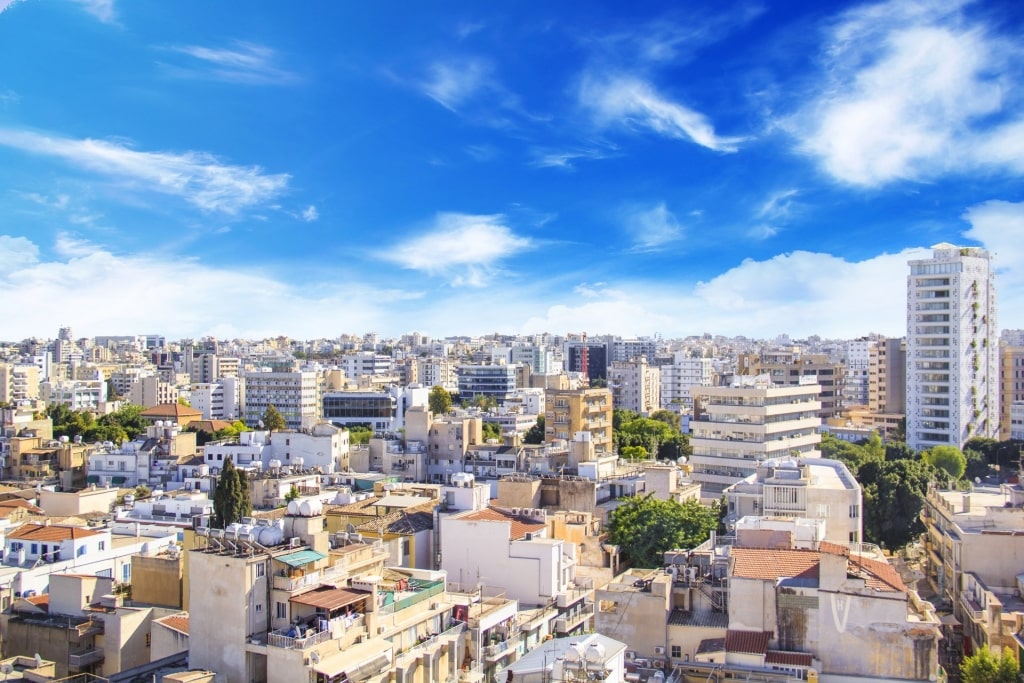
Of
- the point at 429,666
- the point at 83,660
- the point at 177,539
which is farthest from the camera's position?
the point at 177,539

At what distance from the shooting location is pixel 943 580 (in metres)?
22.2

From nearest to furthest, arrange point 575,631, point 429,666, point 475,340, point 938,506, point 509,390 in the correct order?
point 429,666
point 575,631
point 938,506
point 509,390
point 475,340

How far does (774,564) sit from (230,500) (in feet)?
43.6

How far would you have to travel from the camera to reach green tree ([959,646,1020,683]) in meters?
14.4

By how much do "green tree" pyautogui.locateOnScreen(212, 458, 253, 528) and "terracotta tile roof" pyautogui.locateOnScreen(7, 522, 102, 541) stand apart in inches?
108

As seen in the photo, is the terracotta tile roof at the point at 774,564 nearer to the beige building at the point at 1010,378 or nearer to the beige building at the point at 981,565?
the beige building at the point at 981,565

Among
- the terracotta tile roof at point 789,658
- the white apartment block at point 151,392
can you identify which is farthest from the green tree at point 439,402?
the terracotta tile roof at point 789,658

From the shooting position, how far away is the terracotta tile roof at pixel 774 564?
14234 mm

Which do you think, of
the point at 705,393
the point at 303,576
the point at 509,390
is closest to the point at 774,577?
the point at 303,576

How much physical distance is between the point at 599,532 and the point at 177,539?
419 inches

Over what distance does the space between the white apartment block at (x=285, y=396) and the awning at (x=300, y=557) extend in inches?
1978

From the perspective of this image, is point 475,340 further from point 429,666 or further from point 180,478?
point 429,666

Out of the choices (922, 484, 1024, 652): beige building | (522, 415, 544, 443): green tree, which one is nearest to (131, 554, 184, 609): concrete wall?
(922, 484, 1024, 652): beige building

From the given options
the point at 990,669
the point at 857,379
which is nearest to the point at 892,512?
the point at 990,669
